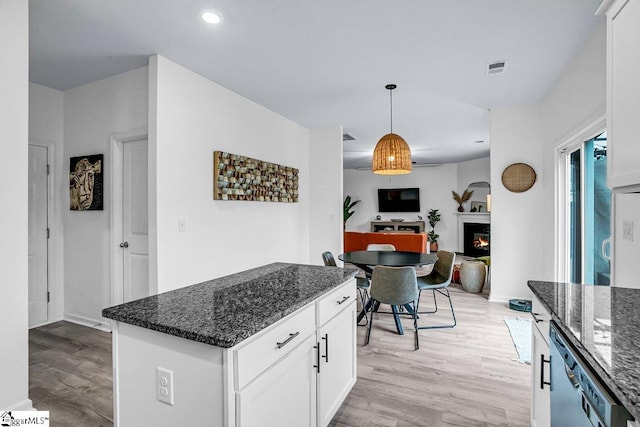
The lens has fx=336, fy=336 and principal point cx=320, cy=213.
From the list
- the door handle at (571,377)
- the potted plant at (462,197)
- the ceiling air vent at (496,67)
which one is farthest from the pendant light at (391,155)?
the potted plant at (462,197)

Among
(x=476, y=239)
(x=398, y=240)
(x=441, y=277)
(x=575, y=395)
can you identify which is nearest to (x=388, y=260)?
(x=441, y=277)

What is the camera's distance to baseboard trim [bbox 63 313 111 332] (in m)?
3.34

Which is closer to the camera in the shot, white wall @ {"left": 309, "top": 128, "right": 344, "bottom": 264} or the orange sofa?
white wall @ {"left": 309, "top": 128, "right": 344, "bottom": 264}

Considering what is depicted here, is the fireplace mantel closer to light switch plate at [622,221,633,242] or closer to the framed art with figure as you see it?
light switch plate at [622,221,633,242]

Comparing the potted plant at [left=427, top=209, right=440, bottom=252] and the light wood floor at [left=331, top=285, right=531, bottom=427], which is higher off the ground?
the potted plant at [left=427, top=209, right=440, bottom=252]

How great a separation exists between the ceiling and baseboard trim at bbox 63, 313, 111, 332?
240 cm

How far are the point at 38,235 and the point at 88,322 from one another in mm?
1023

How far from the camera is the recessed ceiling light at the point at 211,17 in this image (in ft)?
7.42

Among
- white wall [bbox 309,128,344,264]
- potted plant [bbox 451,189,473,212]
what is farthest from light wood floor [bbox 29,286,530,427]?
potted plant [bbox 451,189,473,212]

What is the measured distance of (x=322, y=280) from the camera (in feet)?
5.93

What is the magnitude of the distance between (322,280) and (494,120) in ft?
12.2

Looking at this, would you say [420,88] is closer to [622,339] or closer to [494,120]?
[494,120]

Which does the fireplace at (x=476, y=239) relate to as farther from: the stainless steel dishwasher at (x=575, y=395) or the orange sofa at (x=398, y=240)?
the stainless steel dishwasher at (x=575, y=395)


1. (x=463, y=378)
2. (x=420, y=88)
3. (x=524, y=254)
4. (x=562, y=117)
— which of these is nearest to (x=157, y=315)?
(x=463, y=378)
